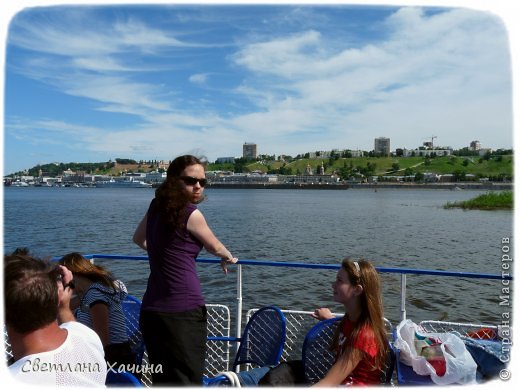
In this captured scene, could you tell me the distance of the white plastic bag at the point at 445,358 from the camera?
116 inches

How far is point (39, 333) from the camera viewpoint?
202 cm

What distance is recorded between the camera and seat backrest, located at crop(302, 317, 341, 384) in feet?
10.6

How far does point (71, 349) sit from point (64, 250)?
80.9ft

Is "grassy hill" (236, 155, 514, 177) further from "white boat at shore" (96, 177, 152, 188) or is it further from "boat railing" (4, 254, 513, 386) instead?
"boat railing" (4, 254, 513, 386)

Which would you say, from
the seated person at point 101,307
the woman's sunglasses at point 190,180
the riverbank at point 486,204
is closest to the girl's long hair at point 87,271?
the seated person at point 101,307

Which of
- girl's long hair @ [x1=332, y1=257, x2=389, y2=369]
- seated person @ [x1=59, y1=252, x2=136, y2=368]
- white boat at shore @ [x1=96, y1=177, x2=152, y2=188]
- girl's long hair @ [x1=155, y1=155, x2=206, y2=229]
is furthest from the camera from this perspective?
white boat at shore @ [x1=96, y1=177, x2=152, y2=188]

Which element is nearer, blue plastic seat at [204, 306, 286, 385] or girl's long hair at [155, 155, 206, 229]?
girl's long hair at [155, 155, 206, 229]

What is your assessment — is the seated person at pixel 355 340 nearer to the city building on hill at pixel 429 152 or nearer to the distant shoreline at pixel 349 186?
the distant shoreline at pixel 349 186

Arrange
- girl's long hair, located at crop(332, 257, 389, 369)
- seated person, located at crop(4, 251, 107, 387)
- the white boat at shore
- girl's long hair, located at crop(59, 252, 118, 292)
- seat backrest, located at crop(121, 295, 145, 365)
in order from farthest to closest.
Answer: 1. the white boat at shore
2. seat backrest, located at crop(121, 295, 145, 365)
3. girl's long hair, located at crop(59, 252, 118, 292)
4. girl's long hair, located at crop(332, 257, 389, 369)
5. seated person, located at crop(4, 251, 107, 387)

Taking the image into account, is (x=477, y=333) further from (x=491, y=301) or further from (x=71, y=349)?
(x=491, y=301)

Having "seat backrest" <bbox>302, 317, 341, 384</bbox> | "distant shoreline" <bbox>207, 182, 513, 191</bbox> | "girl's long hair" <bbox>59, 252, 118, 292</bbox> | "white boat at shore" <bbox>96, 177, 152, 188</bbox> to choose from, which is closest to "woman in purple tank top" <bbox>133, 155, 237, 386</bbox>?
"girl's long hair" <bbox>59, 252, 118, 292</bbox>

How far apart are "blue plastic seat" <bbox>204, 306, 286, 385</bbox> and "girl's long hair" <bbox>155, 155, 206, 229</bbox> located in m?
1.06

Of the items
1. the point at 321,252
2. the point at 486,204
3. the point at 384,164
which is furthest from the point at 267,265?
the point at 384,164

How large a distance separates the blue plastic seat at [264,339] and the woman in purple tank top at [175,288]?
Answer: 63cm
